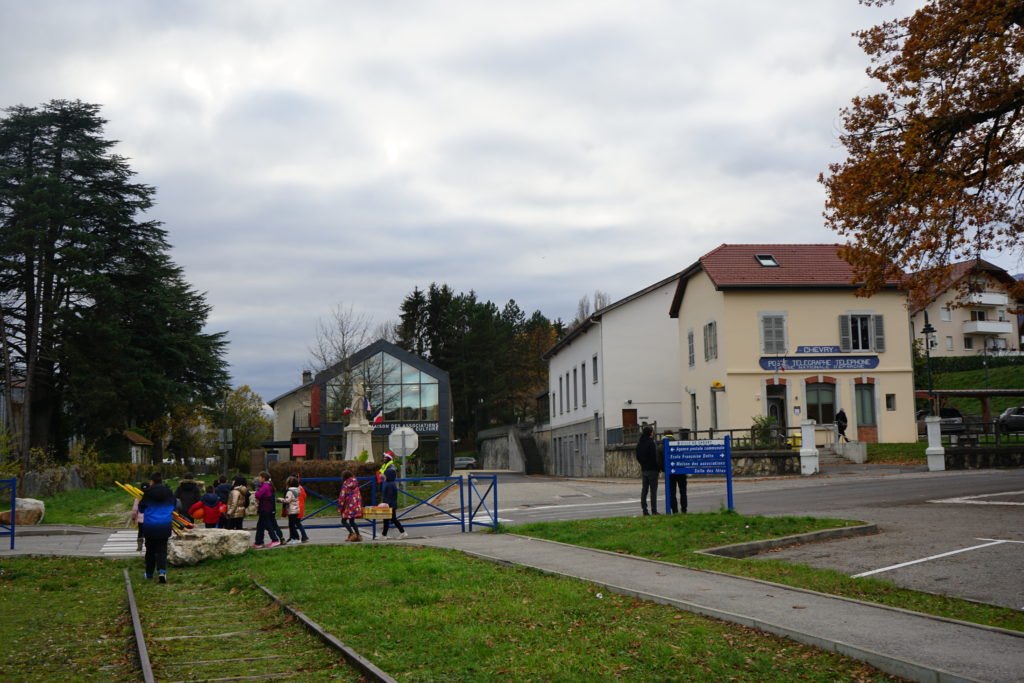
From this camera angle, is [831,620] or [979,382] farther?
[979,382]

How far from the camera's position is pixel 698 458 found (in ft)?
60.6

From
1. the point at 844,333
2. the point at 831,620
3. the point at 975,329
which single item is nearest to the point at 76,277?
the point at 844,333

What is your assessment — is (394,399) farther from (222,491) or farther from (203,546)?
(203,546)

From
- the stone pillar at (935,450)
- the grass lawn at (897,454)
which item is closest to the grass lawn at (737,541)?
the stone pillar at (935,450)

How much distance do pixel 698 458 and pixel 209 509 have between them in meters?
10.8

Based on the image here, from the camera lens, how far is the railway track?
7.77 meters

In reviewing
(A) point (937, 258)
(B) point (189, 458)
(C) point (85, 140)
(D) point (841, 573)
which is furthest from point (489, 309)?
(D) point (841, 573)

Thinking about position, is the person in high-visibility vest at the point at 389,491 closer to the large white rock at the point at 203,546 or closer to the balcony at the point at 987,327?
the large white rock at the point at 203,546

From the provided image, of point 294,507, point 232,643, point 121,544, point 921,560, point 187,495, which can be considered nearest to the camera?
point 232,643

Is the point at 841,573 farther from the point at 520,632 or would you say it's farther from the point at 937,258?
the point at 937,258

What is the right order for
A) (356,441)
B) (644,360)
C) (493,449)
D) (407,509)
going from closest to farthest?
(407,509) → (356,441) → (644,360) → (493,449)

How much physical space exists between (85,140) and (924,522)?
41694 mm

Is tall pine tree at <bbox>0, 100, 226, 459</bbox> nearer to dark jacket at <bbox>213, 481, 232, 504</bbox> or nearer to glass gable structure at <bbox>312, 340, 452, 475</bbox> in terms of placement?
glass gable structure at <bbox>312, 340, 452, 475</bbox>

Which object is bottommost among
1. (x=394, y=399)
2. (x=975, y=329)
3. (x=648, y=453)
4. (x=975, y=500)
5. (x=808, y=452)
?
(x=975, y=500)
